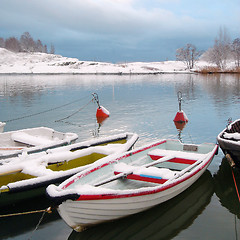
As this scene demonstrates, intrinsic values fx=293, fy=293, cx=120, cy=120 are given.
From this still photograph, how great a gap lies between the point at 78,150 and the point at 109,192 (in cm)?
374

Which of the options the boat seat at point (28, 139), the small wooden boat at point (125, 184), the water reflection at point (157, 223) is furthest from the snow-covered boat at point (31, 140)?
the water reflection at point (157, 223)

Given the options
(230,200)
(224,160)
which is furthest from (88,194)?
(224,160)

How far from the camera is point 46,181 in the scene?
7.59 metres

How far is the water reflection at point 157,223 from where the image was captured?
6723 millimetres

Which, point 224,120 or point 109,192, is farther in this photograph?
point 224,120

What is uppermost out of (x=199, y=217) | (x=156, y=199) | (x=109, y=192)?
(x=109, y=192)

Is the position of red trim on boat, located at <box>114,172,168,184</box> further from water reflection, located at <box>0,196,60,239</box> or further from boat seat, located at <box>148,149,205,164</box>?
water reflection, located at <box>0,196,60,239</box>

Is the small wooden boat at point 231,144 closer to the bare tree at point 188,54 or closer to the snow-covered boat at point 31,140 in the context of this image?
the snow-covered boat at point 31,140

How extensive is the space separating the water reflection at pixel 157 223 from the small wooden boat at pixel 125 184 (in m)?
0.27

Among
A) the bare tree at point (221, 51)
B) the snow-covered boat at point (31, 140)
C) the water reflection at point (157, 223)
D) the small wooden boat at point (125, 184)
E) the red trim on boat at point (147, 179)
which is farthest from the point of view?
the bare tree at point (221, 51)

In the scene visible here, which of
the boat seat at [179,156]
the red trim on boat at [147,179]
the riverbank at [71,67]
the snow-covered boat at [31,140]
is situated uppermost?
the riverbank at [71,67]

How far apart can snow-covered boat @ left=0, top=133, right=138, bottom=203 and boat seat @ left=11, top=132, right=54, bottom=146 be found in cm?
209

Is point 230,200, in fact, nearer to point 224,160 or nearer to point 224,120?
point 224,160

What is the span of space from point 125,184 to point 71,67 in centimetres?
14357
